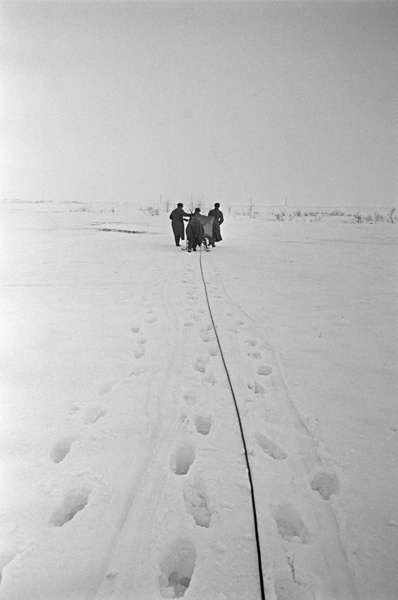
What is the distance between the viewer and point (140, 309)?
501 centimetres

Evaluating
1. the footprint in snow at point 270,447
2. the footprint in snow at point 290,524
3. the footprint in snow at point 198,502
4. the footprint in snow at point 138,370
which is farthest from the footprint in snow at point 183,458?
the footprint in snow at point 138,370

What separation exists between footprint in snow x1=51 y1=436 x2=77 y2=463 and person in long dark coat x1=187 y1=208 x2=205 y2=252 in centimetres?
866

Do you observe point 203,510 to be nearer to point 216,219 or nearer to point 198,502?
point 198,502

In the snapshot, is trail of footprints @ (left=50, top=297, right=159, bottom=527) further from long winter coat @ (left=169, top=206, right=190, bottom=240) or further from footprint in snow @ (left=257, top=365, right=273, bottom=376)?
long winter coat @ (left=169, top=206, right=190, bottom=240)

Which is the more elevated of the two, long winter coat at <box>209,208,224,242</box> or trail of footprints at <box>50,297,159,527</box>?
long winter coat at <box>209,208,224,242</box>

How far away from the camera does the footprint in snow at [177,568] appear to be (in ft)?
4.64

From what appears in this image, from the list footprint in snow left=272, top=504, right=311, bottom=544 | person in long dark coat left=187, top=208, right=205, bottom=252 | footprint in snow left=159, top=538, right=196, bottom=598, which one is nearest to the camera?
footprint in snow left=159, top=538, right=196, bottom=598

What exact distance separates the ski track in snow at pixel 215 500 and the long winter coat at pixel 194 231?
7.63 m

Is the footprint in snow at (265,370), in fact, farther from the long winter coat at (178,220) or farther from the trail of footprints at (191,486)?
the long winter coat at (178,220)

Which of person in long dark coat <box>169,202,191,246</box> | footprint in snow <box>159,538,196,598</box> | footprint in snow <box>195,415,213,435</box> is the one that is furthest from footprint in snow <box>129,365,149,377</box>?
person in long dark coat <box>169,202,191,246</box>

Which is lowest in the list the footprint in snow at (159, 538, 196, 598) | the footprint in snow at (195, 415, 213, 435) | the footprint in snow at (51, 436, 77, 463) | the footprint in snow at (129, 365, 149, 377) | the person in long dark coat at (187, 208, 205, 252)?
the footprint in snow at (159, 538, 196, 598)

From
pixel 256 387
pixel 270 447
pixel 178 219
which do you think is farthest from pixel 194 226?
pixel 270 447

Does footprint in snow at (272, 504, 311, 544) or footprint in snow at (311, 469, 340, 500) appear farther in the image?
footprint in snow at (311, 469, 340, 500)

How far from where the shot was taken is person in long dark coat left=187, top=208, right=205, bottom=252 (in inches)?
407
